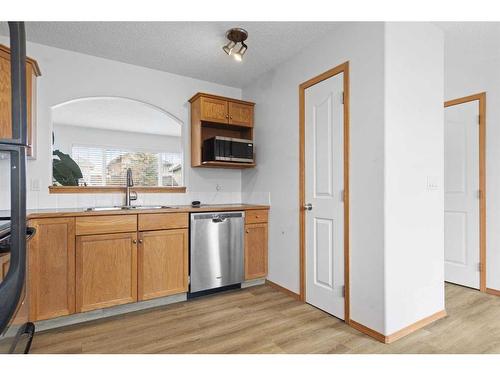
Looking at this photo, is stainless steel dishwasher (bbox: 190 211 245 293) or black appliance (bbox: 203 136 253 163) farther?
black appliance (bbox: 203 136 253 163)

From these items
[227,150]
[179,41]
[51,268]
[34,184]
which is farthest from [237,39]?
[51,268]

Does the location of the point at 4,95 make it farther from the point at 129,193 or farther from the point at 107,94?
the point at 129,193

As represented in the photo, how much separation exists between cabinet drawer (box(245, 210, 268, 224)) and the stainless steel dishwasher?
2.6 inches

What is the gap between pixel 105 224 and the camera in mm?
2311

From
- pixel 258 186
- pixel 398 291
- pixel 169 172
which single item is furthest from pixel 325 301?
pixel 169 172

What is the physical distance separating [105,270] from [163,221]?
592mm

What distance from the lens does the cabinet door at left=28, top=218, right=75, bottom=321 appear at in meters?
2.05

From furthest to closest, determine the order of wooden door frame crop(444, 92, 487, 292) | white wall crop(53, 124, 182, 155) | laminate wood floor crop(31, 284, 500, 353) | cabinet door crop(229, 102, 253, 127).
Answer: cabinet door crop(229, 102, 253, 127) → wooden door frame crop(444, 92, 487, 292) → white wall crop(53, 124, 182, 155) → laminate wood floor crop(31, 284, 500, 353)

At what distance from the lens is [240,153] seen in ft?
10.5

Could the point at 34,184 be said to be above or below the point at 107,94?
below

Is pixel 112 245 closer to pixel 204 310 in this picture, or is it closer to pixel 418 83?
pixel 204 310

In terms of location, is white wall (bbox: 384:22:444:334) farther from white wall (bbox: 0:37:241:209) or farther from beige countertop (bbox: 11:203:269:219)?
white wall (bbox: 0:37:241:209)

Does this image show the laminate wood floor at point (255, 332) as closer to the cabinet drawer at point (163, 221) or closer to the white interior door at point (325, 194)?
the white interior door at point (325, 194)

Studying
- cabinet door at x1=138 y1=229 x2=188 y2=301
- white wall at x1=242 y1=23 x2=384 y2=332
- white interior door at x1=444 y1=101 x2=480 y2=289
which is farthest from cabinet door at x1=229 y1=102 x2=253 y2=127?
white interior door at x1=444 y1=101 x2=480 y2=289
